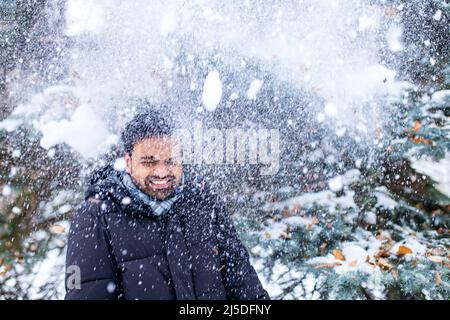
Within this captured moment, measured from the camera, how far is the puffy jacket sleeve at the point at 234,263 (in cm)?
200

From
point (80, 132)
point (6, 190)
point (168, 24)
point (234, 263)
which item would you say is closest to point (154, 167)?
point (234, 263)

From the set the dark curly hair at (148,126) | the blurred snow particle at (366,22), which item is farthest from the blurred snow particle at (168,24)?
the dark curly hair at (148,126)

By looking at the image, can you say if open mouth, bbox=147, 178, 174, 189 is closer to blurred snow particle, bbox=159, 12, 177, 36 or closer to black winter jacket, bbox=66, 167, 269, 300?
black winter jacket, bbox=66, 167, 269, 300

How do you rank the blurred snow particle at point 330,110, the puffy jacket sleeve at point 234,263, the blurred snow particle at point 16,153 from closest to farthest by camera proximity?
1. the puffy jacket sleeve at point 234,263
2. the blurred snow particle at point 16,153
3. the blurred snow particle at point 330,110

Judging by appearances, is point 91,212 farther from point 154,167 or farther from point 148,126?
point 148,126

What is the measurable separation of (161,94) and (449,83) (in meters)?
3.38

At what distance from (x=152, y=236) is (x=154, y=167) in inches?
14.2

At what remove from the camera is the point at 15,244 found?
146 inches

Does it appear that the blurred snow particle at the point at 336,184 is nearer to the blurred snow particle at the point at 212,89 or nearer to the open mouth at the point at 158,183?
the blurred snow particle at the point at 212,89

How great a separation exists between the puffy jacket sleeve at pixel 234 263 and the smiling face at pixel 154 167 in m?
0.32

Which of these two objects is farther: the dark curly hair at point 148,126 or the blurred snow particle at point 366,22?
the blurred snow particle at point 366,22

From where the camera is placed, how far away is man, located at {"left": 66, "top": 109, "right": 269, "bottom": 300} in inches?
67.4

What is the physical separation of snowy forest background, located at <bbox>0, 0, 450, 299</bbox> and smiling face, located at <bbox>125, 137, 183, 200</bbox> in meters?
1.97

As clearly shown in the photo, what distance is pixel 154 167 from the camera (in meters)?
1.90
